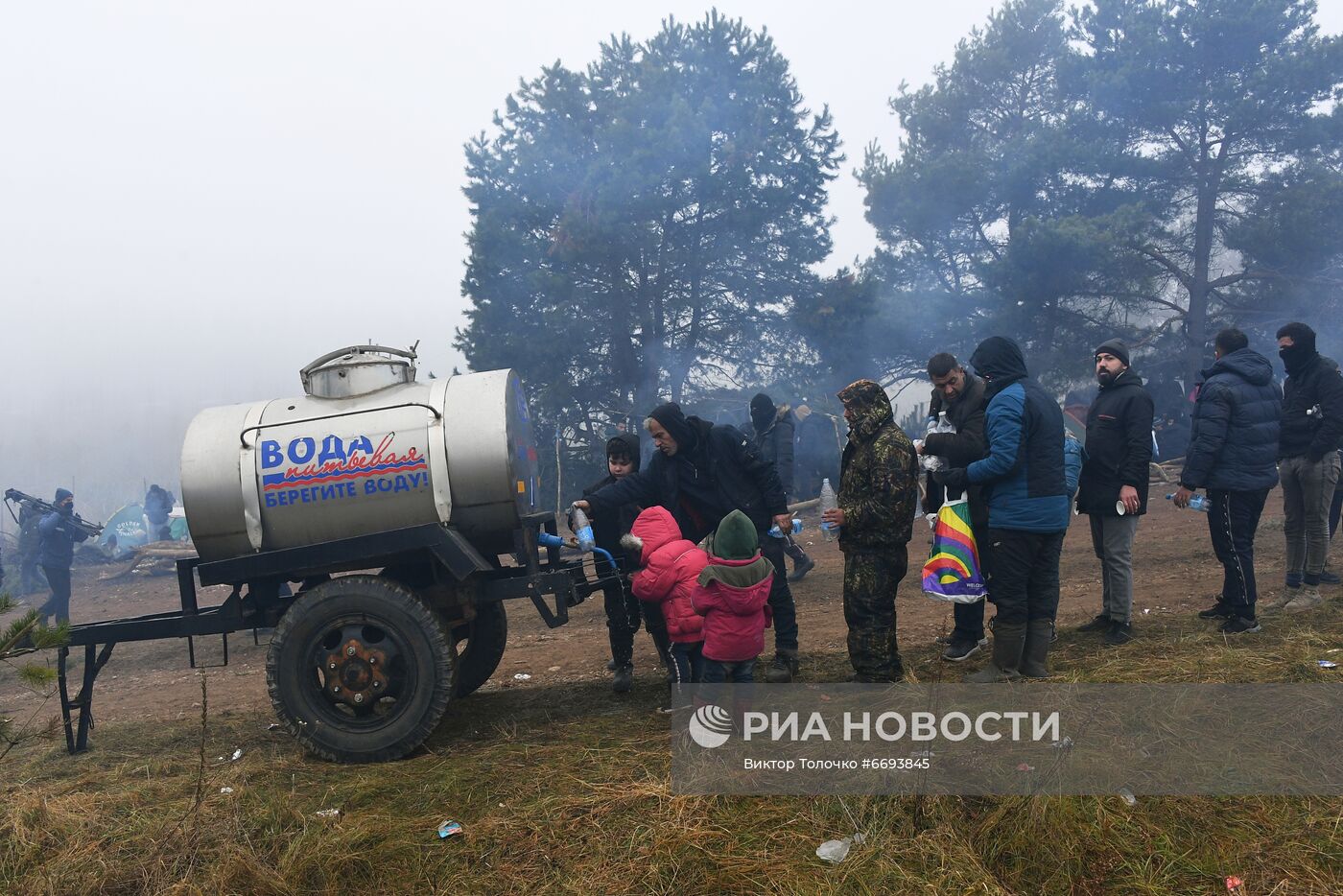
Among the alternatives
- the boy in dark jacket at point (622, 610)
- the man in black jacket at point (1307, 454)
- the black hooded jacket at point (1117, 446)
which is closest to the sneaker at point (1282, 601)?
the man in black jacket at point (1307, 454)

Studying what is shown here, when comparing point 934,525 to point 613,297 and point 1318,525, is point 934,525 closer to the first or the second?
point 1318,525

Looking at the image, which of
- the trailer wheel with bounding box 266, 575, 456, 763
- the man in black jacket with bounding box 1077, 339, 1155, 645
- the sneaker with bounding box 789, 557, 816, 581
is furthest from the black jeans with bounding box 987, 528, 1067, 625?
the sneaker with bounding box 789, 557, 816, 581

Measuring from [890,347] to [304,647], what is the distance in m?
18.3

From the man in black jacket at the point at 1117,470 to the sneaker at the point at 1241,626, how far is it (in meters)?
0.62

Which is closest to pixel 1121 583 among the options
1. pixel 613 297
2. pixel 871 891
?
pixel 871 891

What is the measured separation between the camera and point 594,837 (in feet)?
12.0

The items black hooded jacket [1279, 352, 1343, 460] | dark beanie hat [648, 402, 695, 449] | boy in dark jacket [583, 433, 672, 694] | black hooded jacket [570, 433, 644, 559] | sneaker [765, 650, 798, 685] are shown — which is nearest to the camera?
dark beanie hat [648, 402, 695, 449]

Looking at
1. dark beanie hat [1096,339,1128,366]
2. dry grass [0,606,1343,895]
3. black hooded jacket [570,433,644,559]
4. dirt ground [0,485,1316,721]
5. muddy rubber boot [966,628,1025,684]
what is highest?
dark beanie hat [1096,339,1128,366]

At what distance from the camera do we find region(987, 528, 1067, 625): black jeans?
5105 mm

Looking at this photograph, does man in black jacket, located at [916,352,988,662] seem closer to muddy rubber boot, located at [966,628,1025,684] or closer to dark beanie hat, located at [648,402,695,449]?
muddy rubber boot, located at [966,628,1025,684]

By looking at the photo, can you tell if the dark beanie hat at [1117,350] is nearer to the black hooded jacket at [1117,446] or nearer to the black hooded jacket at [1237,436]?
the black hooded jacket at [1117,446]

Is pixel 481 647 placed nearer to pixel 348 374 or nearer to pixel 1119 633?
pixel 348 374

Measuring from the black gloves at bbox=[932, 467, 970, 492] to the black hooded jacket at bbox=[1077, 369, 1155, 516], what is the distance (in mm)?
1366

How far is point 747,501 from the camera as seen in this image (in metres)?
5.83
